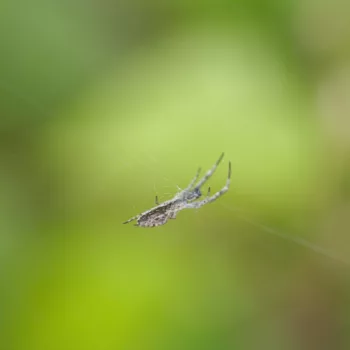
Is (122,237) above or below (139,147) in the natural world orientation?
below

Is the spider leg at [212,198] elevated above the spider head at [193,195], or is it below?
below

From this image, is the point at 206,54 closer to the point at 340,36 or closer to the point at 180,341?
the point at 340,36

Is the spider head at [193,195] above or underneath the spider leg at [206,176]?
underneath

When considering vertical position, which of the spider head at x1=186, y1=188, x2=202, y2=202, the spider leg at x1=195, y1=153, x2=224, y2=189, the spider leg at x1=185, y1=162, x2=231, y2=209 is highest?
the spider leg at x1=195, y1=153, x2=224, y2=189

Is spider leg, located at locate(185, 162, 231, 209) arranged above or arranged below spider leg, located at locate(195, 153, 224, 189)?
below

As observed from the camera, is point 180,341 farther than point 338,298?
No

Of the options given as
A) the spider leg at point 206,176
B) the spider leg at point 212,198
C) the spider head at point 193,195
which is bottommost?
the spider leg at point 212,198

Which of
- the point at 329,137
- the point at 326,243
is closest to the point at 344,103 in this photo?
the point at 329,137

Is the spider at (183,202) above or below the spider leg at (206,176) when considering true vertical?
below
